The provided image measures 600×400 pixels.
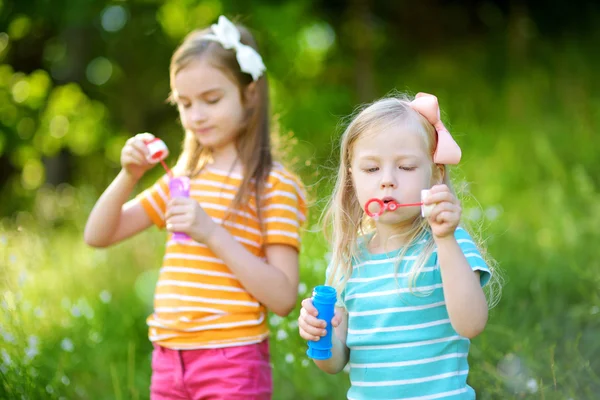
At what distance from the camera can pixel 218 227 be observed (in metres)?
2.40

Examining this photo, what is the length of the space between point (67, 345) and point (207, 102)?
1.35 meters

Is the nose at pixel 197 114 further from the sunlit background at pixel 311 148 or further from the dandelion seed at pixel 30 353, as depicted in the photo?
the dandelion seed at pixel 30 353

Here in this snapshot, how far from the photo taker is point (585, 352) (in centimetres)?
299

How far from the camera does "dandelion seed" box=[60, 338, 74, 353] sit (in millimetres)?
3214

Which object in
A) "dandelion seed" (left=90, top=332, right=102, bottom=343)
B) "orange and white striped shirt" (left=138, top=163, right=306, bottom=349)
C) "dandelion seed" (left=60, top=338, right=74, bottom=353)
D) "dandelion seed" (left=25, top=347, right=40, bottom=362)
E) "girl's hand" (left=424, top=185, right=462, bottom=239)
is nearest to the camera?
"girl's hand" (left=424, top=185, right=462, bottom=239)

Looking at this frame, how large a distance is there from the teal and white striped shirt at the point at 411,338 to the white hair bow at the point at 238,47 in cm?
102

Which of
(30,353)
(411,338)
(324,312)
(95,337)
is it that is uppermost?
(324,312)

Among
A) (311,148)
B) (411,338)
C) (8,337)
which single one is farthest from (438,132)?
(311,148)

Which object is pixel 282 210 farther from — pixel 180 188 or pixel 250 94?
pixel 250 94

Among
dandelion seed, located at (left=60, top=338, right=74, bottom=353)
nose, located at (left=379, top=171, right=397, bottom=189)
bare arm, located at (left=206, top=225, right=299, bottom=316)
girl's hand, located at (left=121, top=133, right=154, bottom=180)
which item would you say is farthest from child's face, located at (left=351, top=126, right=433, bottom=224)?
dandelion seed, located at (left=60, top=338, right=74, bottom=353)

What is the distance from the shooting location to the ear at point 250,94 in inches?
106

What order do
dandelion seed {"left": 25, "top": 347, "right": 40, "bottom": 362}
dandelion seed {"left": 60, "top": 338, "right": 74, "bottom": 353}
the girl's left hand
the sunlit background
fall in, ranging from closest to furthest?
1. the girl's left hand
2. dandelion seed {"left": 25, "top": 347, "right": 40, "bottom": 362}
3. the sunlit background
4. dandelion seed {"left": 60, "top": 338, "right": 74, "bottom": 353}

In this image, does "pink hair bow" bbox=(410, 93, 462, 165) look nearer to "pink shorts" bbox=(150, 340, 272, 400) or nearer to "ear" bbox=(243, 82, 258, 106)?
"ear" bbox=(243, 82, 258, 106)

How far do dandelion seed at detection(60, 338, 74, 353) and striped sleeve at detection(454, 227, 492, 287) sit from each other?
6.43 feet
